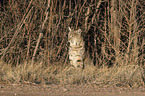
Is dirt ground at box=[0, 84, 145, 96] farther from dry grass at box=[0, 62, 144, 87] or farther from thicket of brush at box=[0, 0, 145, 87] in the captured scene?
thicket of brush at box=[0, 0, 145, 87]

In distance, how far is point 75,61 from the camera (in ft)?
21.6

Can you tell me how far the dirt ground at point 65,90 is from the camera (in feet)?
15.1

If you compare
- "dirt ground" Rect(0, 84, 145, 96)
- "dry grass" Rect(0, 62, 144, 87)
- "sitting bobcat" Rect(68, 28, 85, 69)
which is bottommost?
"dirt ground" Rect(0, 84, 145, 96)

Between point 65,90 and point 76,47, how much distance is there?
1849mm

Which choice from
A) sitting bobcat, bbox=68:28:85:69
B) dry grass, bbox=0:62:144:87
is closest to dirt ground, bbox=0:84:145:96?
dry grass, bbox=0:62:144:87

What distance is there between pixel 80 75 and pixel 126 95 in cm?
150

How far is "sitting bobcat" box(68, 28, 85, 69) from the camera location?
645 centimetres

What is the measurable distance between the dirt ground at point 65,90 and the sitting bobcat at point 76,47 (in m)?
1.34

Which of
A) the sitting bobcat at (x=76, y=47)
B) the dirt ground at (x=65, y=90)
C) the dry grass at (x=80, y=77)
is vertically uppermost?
the sitting bobcat at (x=76, y=47)

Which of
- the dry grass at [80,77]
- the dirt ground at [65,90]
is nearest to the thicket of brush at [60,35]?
the dry grass at [80,77]

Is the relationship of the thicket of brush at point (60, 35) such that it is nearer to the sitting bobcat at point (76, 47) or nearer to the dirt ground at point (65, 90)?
the sitting bobcat at point (76, 47)

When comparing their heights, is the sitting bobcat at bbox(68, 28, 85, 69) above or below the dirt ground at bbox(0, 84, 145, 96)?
above

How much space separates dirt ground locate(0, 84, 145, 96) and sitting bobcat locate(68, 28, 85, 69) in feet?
4.38

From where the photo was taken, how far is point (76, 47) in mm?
6477
